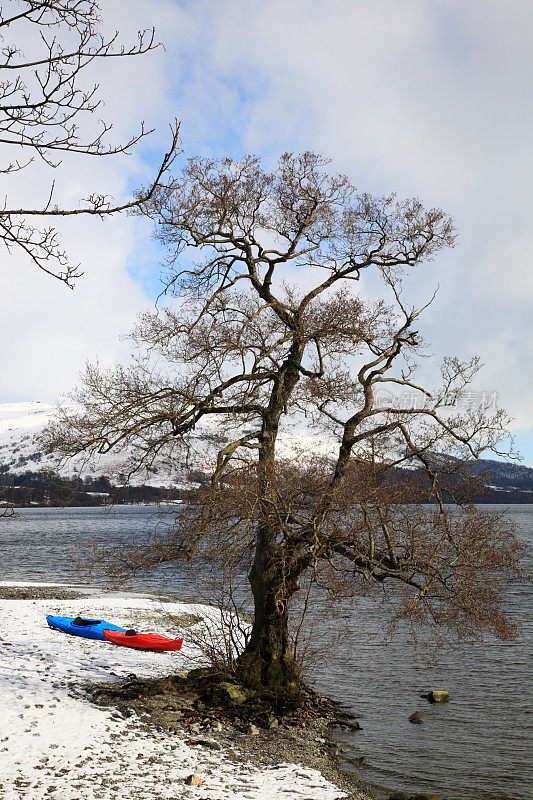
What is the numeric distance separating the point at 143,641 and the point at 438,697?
27.7 ft

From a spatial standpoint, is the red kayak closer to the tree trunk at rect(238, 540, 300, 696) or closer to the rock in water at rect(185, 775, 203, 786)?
the tree trunk at rect(238, 540, 300, 696)

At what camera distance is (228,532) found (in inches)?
501

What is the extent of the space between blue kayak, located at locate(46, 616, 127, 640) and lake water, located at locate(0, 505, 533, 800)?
3694 mm

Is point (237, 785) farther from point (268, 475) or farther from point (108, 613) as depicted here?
point (108, 613)

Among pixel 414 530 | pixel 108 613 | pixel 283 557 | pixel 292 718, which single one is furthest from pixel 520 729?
pixel 108 613

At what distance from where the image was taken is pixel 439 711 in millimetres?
17047

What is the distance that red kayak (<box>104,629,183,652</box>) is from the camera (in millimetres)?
19094

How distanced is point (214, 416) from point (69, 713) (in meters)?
7.22

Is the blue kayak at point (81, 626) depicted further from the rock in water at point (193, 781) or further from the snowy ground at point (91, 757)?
the rock in water at point (193, 781)

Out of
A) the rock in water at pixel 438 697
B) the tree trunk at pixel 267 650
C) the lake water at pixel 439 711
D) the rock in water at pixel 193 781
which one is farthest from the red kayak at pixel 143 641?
the rock in water at pixel 193 781

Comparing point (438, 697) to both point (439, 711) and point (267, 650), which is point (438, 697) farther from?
point (267, 650)

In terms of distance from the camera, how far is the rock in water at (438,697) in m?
17.9

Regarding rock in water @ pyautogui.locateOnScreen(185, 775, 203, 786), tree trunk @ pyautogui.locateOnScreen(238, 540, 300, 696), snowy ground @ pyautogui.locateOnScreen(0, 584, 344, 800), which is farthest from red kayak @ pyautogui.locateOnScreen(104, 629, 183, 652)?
rock in water @ pyautogui.locateOnScreen(185, 775, 203, 786)

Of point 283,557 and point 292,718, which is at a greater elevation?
point 283,557
